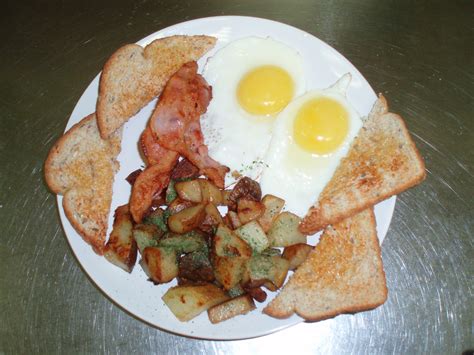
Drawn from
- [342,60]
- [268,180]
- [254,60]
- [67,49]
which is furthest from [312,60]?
[67,49]

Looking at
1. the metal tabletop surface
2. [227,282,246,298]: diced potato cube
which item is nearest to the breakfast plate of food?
[227,282,246,298]: diced potato cube

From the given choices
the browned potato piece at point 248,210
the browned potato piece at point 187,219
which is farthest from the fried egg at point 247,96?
the browned potato piece at point 187,219

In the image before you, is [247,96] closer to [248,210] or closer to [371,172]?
[248,210]

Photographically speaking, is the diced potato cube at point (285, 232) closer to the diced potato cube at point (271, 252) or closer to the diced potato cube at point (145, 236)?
the diced potato cube at point (271, 252)

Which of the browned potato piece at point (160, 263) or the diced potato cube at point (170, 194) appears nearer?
the browned potato piece at point (160, 263)

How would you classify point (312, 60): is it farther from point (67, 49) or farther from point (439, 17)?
point (67, 49)

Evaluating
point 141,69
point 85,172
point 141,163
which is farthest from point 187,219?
point 141,69
